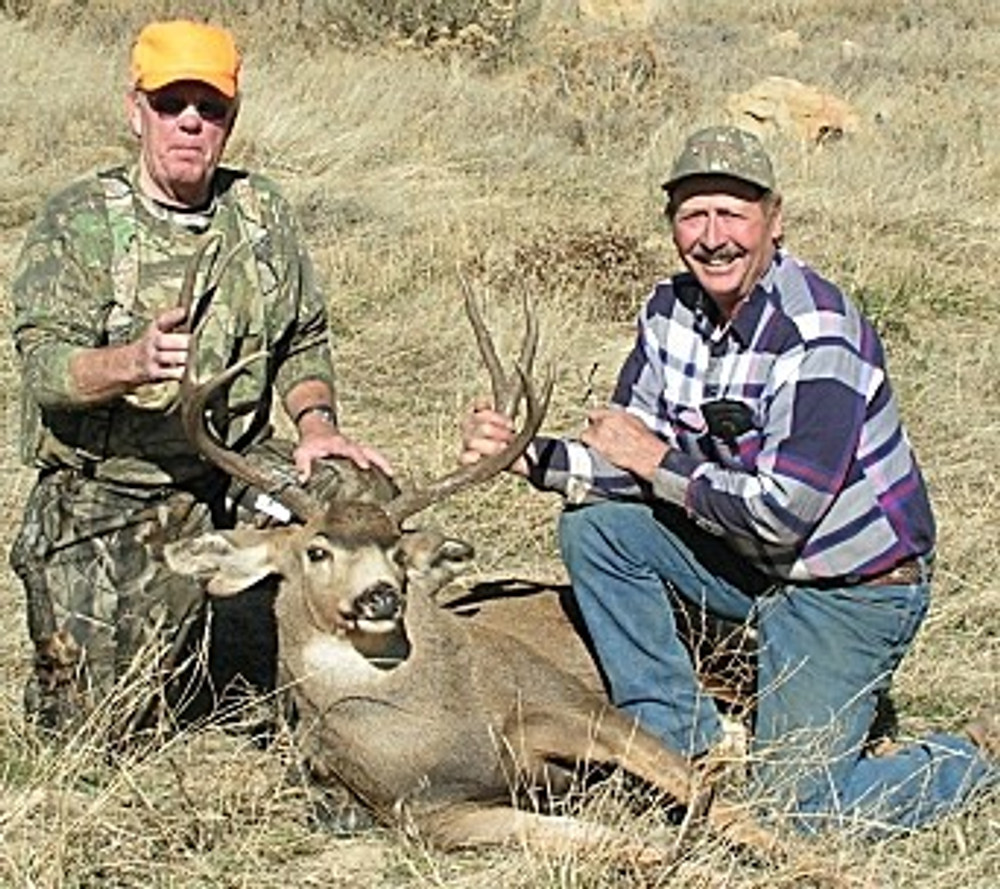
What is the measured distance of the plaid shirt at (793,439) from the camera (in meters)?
4.46

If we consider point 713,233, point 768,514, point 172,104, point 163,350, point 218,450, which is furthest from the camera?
point 172,104

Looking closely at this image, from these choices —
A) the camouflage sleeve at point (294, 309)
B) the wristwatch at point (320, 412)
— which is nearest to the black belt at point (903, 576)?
the wristwatch at point (320, 412)

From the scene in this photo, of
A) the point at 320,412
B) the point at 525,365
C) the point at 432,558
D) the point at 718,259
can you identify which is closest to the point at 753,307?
the point at 718,259

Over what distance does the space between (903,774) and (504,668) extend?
3.29 feet

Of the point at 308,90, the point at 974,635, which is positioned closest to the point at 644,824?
the point at 974,635

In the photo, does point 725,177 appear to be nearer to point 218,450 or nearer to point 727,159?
point 727,159

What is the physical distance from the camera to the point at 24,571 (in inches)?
209

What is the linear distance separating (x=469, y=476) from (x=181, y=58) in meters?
1.32

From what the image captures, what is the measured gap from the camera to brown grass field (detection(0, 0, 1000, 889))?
168 inches

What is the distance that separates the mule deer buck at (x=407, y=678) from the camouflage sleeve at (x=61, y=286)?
0.48 m

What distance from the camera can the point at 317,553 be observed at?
4629 millimetres

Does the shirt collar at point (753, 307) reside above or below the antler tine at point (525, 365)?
above

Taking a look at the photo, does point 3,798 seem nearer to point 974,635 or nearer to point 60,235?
point 60,235

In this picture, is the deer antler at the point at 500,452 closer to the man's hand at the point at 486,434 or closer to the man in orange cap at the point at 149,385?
the man's hand at the point at 486,434
